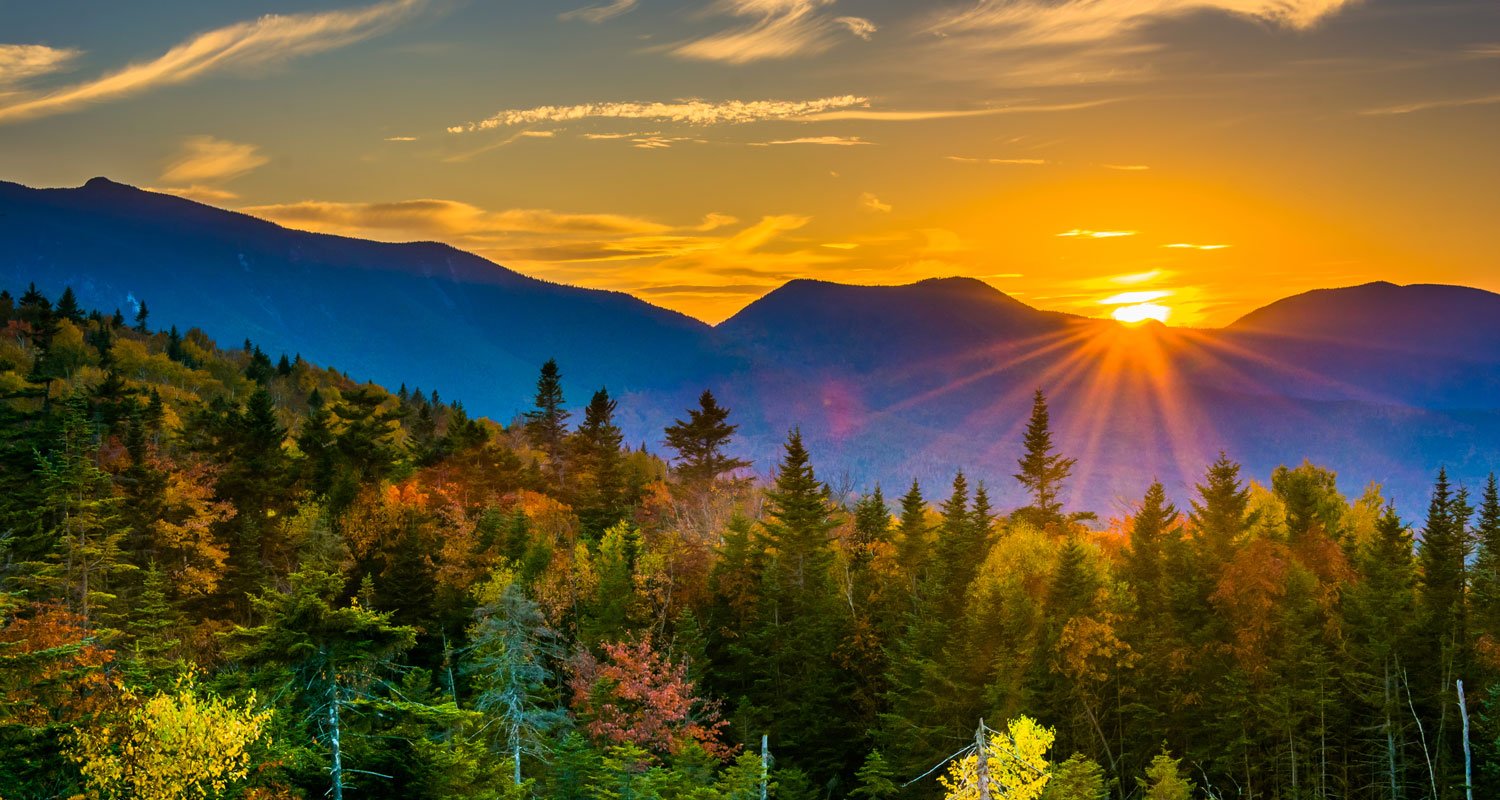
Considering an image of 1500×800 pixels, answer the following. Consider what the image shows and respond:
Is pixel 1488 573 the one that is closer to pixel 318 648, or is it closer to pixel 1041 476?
pixel 1041 476

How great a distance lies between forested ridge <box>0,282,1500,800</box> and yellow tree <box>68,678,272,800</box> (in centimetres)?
226

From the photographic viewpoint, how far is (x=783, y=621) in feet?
227

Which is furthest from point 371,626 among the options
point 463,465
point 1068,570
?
point 463,465

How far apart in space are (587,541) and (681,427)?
26691 mm

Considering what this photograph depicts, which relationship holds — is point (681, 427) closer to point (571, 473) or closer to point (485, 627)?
point (571, 473)

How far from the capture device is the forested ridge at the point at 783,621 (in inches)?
1875

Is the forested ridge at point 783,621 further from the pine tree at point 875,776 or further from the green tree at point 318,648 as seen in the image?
the green tree at point 318,648

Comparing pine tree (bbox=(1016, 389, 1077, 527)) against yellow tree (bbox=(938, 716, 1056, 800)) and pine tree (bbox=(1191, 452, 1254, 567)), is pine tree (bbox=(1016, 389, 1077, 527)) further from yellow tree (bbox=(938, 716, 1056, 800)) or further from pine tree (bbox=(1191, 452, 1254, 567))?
Answer: yellow tree (bbox=(938, 716, 1056, 800))

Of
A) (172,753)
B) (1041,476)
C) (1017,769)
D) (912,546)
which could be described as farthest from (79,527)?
(1041,476)

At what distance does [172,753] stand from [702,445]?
74152 mm

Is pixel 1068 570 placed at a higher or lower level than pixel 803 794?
higher

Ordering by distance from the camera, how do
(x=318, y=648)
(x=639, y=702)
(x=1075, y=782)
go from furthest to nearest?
1. (x=639, y=702)
2. (x=1075, y=782)
3. (x=318, y=648)

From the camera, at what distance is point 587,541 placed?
76.4 m

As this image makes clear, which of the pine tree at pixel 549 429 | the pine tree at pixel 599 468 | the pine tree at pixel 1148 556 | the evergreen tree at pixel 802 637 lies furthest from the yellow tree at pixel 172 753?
the pine tree at pixel 549 429
